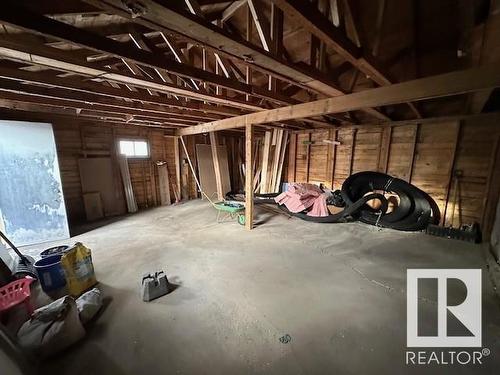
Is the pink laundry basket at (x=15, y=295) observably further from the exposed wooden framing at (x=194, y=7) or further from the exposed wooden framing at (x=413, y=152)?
the exposed wooden framing at (x=413, y=152)

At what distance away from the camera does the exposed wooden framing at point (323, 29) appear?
3.94 feet

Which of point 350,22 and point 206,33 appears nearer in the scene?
point 206,33

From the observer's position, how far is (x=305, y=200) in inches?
203

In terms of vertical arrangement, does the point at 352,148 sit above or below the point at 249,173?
above

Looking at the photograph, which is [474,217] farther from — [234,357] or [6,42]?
[6,42]

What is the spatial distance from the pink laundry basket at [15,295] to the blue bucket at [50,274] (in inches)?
12.1

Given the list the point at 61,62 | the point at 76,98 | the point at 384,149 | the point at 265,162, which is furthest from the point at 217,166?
the point at 61,62

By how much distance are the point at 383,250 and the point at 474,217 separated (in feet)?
7.68

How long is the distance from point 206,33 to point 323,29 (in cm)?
77

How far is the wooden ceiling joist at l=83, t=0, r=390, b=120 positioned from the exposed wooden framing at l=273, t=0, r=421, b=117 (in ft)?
1.26

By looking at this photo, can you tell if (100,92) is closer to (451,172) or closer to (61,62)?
Answer: (61,62)

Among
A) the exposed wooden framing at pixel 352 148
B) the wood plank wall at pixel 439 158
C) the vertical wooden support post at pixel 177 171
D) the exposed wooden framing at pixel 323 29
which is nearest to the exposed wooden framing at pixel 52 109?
the vertical wooden support post at pixel 177 171

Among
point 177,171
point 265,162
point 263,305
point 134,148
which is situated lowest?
point 263,305

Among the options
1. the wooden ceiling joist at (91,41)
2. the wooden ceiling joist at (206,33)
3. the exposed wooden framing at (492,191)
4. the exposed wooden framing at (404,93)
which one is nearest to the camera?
the wooden ceiling joist at (206,33)
